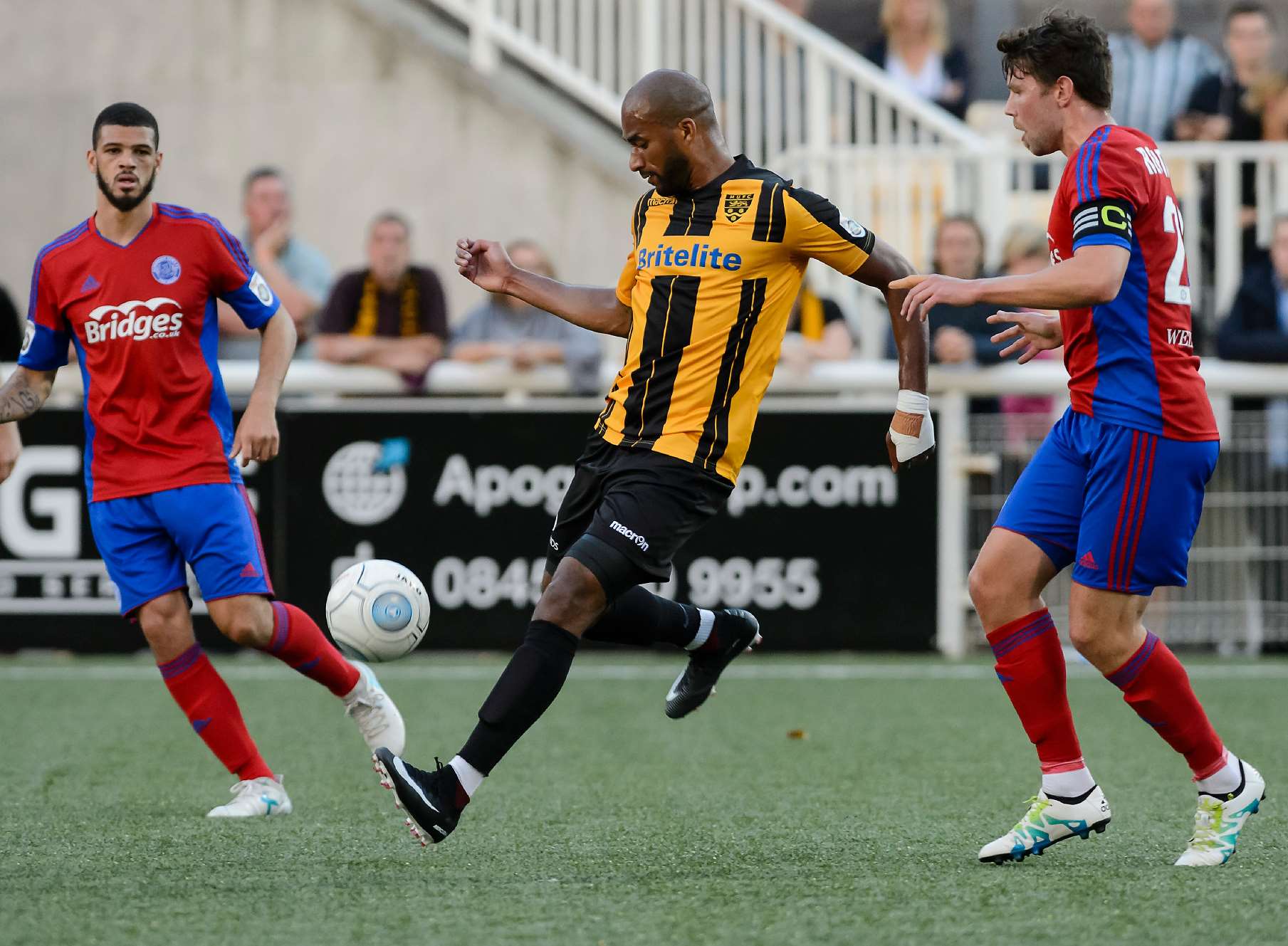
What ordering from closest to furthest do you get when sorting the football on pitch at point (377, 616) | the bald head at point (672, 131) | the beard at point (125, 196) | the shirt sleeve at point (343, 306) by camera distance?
the bald head at point (672, 131), the football on pitch at point (377, 616), the beard at point (125, 196), the shirt sleeve at point (343, 306)

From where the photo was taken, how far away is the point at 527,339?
33.9 feet

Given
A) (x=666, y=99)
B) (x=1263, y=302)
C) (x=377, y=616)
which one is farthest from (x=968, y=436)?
(x=666, y=99)

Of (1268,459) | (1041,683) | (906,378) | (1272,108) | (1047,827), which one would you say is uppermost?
(1272,108)

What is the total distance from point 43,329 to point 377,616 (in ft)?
4.74

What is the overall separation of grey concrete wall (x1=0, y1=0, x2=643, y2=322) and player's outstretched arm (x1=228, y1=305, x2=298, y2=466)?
22.5 feet

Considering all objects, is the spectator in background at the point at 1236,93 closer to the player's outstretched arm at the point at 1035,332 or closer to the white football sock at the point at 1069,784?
the player's outstretched arm at the point at 1035,332

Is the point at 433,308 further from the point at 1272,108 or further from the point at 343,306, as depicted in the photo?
the point at 1272,108

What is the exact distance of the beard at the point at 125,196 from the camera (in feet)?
18.4

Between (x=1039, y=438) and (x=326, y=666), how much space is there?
5192mm

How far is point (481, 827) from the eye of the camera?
5289mm

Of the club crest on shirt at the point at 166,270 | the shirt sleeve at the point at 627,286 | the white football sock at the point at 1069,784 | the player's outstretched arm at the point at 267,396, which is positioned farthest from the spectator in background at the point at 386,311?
the white football sock at the point at 1069,784

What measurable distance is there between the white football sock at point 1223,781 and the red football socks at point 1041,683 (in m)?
0.32

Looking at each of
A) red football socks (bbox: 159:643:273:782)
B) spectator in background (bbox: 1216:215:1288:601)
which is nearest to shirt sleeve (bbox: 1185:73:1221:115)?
spectator in background (bbox: 1216:215:1288:601)

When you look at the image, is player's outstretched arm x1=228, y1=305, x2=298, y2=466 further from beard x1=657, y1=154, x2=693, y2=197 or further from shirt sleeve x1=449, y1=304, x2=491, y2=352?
shirt sleeve x1=449, y1=304, x2=491, y2=352
